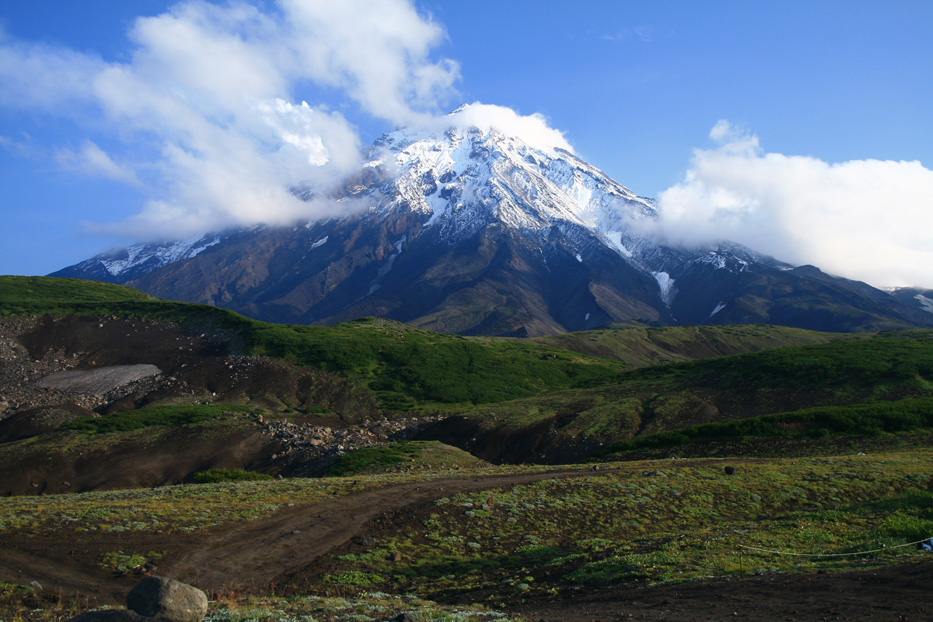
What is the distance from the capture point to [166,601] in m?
11.8

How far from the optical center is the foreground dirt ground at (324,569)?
13.5 metres

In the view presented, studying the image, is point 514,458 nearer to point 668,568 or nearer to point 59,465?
point 668,568

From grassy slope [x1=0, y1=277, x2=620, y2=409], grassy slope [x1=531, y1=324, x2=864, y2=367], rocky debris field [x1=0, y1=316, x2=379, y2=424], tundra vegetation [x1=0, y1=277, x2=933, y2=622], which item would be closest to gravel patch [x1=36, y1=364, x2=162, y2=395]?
rocky debris field [x1=0, y1=316, x2=379, y2=424]

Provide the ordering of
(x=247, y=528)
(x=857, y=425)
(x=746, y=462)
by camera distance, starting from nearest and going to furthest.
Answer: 1. (x=247, y=528)
2. (x=746, y=462)
3. (x=857, y=425)

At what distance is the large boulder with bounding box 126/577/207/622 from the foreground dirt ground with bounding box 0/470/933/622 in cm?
622


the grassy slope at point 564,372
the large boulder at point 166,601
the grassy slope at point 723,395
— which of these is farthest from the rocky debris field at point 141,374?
the large boulder at point 166,601

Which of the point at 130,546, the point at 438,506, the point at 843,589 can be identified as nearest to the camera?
the point at 843,589

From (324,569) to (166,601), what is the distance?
9158 millimetres

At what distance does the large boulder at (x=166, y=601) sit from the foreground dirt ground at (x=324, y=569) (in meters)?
6.22

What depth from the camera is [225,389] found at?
3770 inches

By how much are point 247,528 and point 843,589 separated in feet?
72.9

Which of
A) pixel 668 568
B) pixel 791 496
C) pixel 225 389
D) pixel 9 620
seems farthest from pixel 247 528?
pixel 225 389

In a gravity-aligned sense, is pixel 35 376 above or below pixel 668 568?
above

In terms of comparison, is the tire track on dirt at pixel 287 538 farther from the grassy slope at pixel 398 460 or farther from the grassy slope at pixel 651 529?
the grassy slope at pixel 398 460
